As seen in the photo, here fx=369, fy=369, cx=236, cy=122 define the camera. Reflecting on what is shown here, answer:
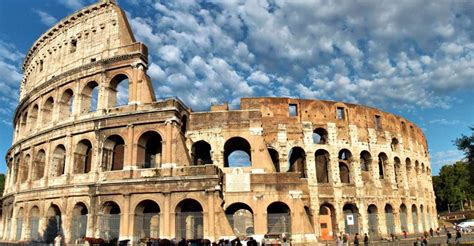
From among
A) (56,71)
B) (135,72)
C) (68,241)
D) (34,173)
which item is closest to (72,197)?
(68,241)

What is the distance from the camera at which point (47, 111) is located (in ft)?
82.3

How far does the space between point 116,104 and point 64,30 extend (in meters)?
8.15

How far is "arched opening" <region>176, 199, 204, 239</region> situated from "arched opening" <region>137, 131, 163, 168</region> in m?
3.26

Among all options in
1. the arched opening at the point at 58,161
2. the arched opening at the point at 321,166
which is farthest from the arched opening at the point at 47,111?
the arched opening at the point at 321,166

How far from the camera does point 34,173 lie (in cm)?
2378

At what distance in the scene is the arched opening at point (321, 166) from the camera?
2650 cm

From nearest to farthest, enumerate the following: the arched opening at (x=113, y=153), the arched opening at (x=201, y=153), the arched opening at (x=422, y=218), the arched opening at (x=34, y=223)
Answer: the arched opening at (x=113, y=153)
the arched opening at (x=34, y=223)
the arched opening at (x=201, y=153)
the arched opening at (x=422, y=218)

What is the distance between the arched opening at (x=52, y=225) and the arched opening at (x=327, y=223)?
16072 mm

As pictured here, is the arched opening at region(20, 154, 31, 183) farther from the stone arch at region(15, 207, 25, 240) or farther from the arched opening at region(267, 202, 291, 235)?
the arched opening at region(267, 202, 291, 235)

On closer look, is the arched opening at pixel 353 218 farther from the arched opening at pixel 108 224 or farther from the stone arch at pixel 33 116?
the stone arch at pixel 33 116

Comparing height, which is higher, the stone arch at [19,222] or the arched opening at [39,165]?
the arched opening at [39,165]

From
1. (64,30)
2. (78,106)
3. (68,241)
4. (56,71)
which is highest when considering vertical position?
(64,30)

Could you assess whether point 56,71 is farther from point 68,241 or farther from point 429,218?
point 429,218

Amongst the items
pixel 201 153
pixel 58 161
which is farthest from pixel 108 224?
pixel 201 153
